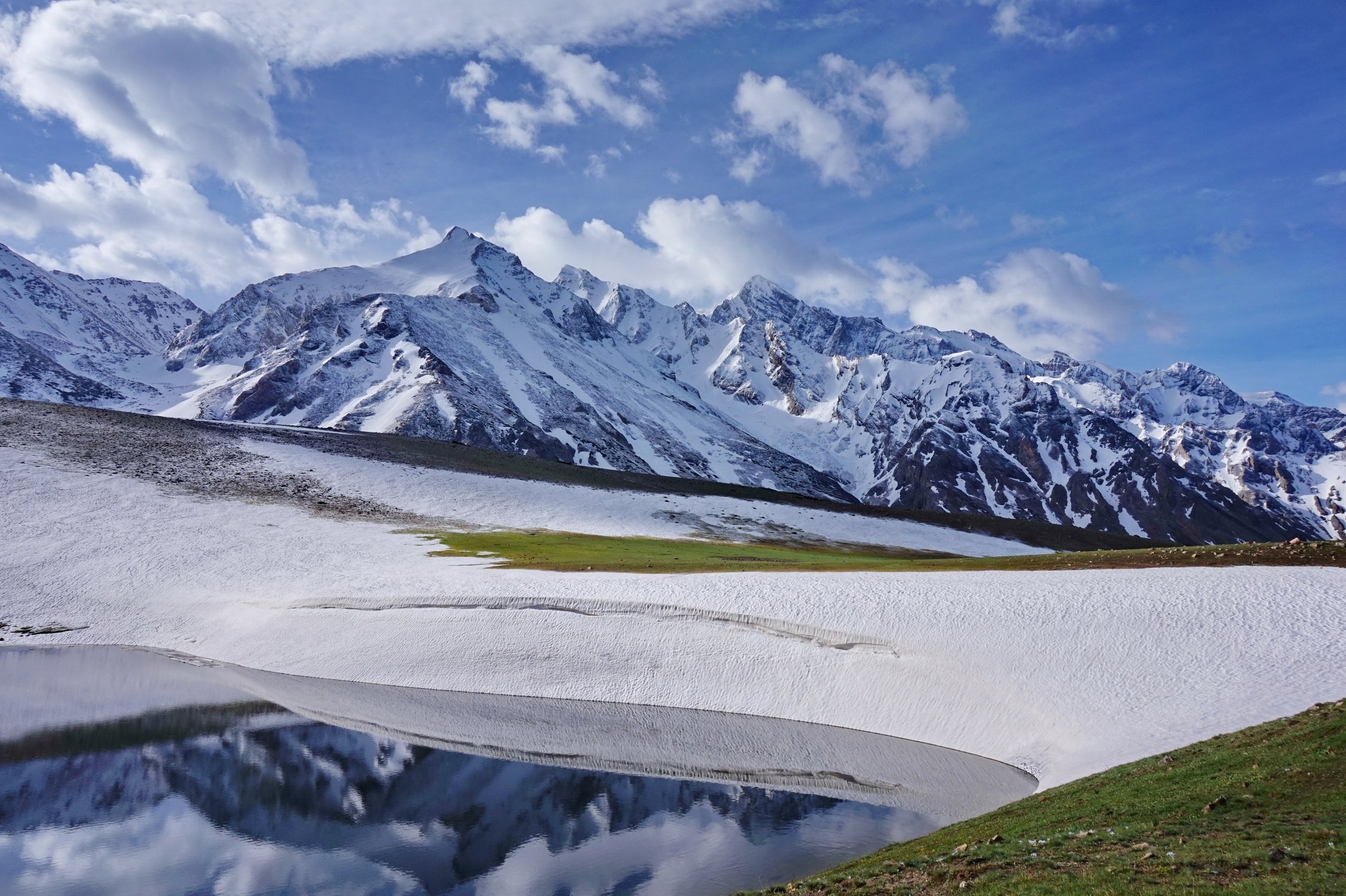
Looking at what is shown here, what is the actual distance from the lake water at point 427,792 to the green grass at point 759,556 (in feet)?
52.5

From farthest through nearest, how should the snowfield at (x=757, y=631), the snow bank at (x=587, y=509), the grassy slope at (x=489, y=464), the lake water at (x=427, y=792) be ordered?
1. the grassy slope at (x=489, y=464)
2. the snow bank at (x=587, y=509)
3. the snowfield at (x=757, y=631)
4. the lake water at (x=427, y=792)

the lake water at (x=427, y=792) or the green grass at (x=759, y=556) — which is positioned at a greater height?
the green grass at (x=759, y=556)

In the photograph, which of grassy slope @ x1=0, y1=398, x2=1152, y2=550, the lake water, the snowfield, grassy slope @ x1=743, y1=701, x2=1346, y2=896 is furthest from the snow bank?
grassy slope @ x1=743, y1=701, x2=1346, y2=896

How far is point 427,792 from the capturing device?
1026 inches

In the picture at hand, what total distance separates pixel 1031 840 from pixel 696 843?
9242 mm

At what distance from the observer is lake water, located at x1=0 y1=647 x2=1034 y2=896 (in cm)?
2011

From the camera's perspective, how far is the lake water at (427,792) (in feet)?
66.0

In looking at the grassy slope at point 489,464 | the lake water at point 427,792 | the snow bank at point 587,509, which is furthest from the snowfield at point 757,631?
the grassy slope at point 489,464

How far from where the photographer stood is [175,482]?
7106 cm

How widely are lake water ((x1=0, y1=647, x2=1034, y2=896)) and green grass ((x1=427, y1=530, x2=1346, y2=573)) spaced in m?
16.0

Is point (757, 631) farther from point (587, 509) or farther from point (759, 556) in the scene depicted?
point (587, 509)

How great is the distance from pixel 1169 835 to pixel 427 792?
20.8m

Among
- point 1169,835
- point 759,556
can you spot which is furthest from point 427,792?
point 759,556

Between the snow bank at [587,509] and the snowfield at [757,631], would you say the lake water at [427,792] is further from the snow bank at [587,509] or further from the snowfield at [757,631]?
the snow bank at [587,509]
